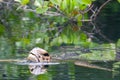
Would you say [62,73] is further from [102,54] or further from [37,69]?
[102,54]

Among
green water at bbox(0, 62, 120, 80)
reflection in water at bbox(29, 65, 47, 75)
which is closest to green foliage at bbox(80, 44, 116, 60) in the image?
green water at bbox(0, 62, 120, 80)

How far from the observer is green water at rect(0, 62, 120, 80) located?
5.26 meters

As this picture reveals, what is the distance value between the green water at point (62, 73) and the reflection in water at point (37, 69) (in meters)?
0.04

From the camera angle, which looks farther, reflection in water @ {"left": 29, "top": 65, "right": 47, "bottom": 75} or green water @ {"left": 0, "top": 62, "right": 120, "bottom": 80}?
reflection in water @ {"left": 29, "top": 65, "right": 47, "bottom": 75}

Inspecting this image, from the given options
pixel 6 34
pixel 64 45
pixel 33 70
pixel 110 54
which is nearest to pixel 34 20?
pixel 6 34

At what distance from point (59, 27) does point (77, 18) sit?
386 millimetres

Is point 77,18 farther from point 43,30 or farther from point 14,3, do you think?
point 14,3

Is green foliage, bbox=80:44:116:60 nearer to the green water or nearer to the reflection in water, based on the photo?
the green water

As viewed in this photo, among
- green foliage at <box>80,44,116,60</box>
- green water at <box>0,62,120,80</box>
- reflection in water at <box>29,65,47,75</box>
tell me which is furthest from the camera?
green foliage at <box>80,44,116,60</box>

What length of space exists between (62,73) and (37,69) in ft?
1.27

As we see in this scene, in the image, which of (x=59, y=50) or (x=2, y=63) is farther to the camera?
(x=59, y=50)

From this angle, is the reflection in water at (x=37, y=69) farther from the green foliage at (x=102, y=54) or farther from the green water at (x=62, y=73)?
the green foliage at (x=102, y=54)

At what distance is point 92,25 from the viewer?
991 cm

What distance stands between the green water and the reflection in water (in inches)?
1.6
